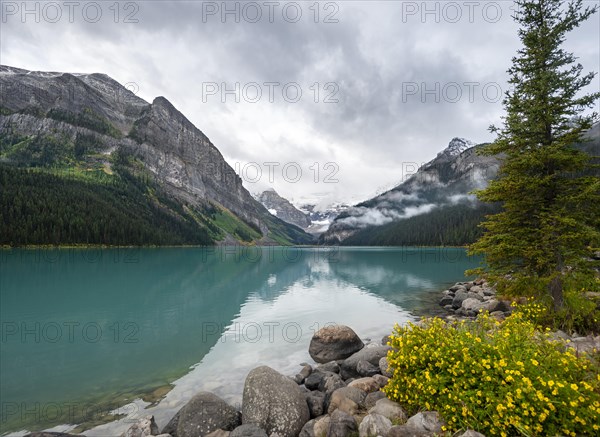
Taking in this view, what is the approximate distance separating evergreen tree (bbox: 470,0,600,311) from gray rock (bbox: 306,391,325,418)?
1278cm

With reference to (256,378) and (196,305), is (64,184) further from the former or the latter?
(256,378)

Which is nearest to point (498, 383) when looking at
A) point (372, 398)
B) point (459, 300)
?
point (372, 398)

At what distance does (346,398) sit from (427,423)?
372 cm

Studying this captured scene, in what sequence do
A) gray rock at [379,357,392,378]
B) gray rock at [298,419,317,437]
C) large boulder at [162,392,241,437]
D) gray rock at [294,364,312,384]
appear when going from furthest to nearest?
gray rock at [294,364,312,384] → gray rock at [379,357,392,378] → large boulder at [162,392,241,437] → gray rock at [298,419,317,437]

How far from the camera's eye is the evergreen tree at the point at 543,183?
1603 cm

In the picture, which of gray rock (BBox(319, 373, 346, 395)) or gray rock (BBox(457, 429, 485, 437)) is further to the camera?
gray rock (BBox(319, 373, 346, 395))

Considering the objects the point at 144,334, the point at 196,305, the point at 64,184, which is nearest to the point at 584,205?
the point at 144,334

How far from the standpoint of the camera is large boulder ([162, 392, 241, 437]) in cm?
1059

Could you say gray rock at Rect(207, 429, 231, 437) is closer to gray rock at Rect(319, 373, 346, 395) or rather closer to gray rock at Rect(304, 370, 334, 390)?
gray rock at Rect(319, 373, 346, 395)

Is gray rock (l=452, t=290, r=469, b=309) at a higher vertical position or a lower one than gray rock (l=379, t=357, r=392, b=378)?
lower

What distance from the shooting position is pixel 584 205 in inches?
653

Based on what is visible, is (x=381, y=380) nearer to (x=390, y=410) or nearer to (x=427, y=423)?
(x=390, y=410)

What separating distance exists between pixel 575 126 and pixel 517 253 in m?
7.81

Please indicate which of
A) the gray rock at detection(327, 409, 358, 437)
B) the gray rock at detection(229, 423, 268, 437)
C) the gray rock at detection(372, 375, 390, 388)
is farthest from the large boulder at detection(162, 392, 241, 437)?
the gray rock at detection(372, 375, 390, 388)
